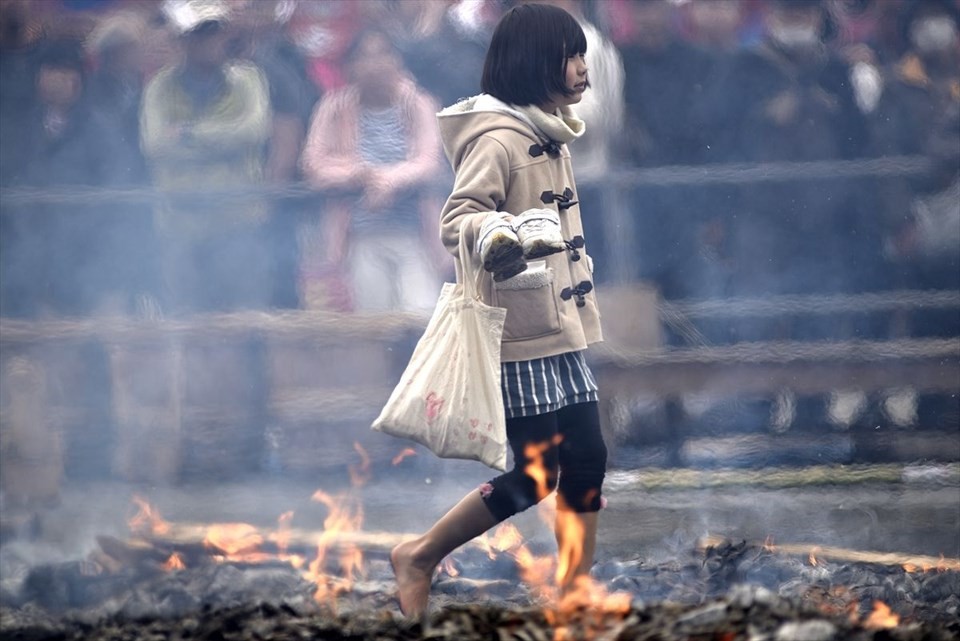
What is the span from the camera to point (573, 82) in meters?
4.82

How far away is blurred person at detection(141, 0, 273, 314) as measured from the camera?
8094mm

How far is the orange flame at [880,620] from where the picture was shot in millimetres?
3898

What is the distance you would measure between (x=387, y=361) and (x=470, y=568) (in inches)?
93.1

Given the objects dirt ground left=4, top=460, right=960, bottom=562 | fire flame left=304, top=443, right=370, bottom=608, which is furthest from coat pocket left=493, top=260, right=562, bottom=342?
dirt ground left=4, top=460, right=960, bottom=562

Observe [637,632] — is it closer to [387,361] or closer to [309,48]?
[387,361]

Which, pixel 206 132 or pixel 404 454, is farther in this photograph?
pixel 206 132

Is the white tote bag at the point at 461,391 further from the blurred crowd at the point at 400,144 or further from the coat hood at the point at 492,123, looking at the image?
the blurred crowd at the point at 400,144

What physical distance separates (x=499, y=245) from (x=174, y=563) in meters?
2.26

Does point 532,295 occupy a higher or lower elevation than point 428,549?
higher

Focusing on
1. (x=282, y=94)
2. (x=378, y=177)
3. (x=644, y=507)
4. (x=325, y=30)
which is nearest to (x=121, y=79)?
(x=282, y=94)

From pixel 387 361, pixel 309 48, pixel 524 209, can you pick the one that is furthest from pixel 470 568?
pixel 309 48

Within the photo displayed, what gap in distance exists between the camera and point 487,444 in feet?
14.7

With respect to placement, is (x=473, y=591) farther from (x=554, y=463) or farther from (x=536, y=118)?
(x=536, y=118)

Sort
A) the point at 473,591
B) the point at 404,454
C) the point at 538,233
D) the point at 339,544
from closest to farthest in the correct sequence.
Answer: the point at 538,233, the point at 473,591, the point at 339,544, the point at 404,454
